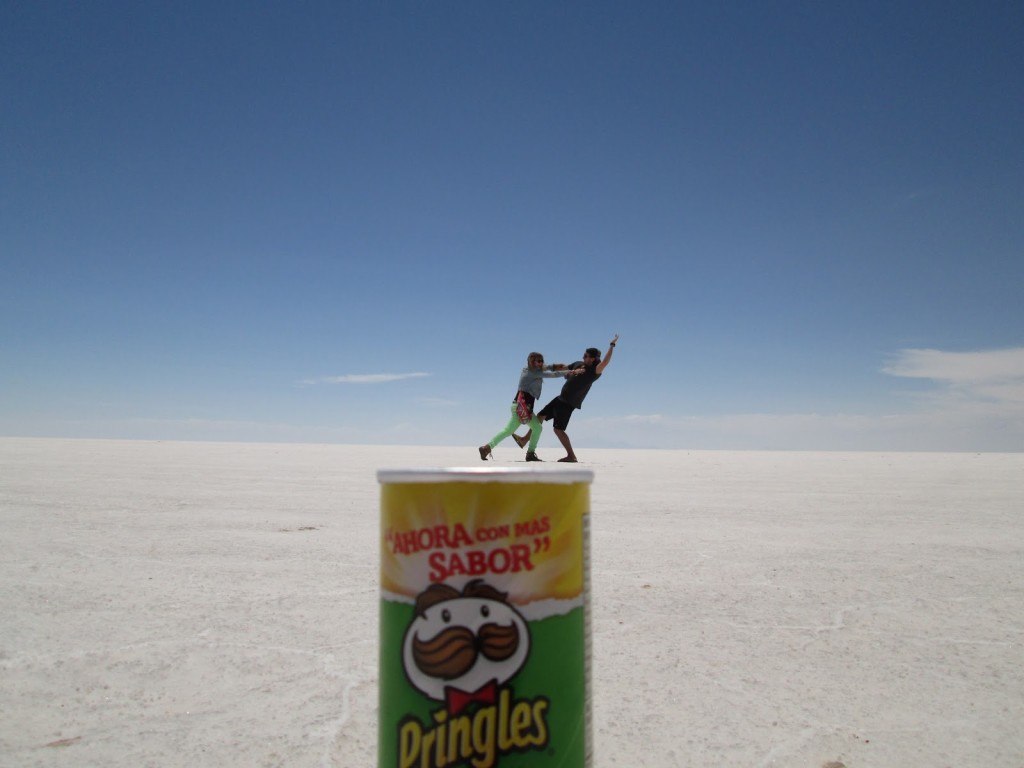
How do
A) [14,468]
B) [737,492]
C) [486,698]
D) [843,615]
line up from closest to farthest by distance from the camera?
1. [486,698]
2. [843,615]
3. [737,492]
4. [14,468]

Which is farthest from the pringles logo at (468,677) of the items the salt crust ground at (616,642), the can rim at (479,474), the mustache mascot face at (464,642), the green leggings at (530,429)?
the green leggings at (530,429)

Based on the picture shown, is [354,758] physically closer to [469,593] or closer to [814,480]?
[469,593]

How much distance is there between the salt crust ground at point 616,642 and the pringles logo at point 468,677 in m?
0.32

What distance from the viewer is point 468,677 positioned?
2.52 ft

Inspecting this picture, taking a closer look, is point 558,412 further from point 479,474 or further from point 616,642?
point 479,474

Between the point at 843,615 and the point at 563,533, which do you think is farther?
the point at 843,615

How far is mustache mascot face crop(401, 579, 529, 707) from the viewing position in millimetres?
771

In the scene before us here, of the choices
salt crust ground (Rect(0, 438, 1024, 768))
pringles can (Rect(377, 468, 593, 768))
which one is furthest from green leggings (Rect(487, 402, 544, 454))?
pringles can (Rect(377, 468, 593, 768))

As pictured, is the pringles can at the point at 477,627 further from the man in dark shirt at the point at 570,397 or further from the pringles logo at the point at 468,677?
the man in dark shirt at the point at 570,397

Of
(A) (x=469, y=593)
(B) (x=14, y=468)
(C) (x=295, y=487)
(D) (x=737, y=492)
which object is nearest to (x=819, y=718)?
(A) (x=469, y=593)

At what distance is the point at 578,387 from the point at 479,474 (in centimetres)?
709

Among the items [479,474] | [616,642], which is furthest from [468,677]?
[616,642]

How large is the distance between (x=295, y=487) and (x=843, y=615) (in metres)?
4.09

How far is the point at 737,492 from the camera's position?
15.8 ft
